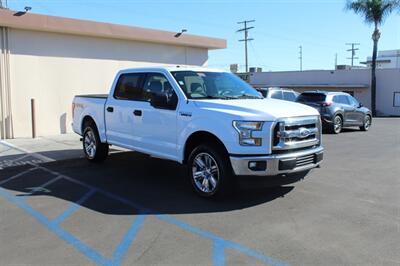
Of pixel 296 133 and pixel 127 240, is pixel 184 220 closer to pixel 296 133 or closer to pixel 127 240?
pixel 127 240

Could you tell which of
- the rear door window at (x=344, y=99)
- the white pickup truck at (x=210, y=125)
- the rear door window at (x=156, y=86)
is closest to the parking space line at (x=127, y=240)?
the white pickup truck at (x=210, y=125)

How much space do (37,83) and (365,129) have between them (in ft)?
43.9

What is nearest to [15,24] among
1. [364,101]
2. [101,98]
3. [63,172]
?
[101,98]

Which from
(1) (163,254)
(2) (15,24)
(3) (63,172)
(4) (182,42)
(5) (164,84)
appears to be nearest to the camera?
(1) (163,254)

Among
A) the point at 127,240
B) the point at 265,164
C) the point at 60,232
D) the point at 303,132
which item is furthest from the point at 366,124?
the point at 60,232

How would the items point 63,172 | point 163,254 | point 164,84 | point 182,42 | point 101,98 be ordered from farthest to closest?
point 182,42
point 101,98
point 63,172
point 164,84
point 163,254

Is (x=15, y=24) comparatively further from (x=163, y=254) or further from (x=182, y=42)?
(x=163, y=254)

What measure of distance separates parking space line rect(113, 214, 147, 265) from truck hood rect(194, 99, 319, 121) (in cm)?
192

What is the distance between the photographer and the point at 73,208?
6090 millimetres

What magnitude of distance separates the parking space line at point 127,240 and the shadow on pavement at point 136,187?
1.43 ft

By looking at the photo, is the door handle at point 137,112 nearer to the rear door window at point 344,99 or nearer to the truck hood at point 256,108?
the truck hood at point 256,108

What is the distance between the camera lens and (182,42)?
17688 mm

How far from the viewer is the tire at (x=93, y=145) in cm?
927

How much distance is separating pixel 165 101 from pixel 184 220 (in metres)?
2.26
